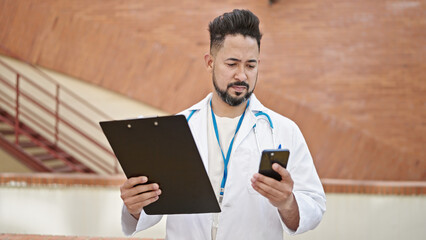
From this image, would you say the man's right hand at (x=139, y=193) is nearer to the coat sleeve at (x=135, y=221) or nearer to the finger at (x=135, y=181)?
the finger at (x=135, y=181)

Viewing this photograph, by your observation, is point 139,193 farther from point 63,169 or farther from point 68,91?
point 68,91

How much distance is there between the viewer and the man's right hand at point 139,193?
2.10 metres

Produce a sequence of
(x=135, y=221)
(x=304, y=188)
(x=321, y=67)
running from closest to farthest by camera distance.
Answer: (x=304, y=188) → (x=135, y=221) → (x=321, y=67)

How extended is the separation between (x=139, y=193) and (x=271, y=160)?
2.01 feet

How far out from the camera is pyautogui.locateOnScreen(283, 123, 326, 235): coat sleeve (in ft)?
7.15

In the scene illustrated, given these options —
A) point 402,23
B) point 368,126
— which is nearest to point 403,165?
point 368,126

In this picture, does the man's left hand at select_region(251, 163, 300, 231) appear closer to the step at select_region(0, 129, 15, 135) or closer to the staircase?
the staircase

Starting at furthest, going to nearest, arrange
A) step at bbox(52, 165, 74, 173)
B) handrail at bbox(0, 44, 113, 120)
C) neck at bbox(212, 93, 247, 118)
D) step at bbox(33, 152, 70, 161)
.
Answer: handrail at bbox(0, 44, 113, 120), step at bbox(52, 165, 74, 173), step at bbox(33, 152, 70, 161), neck at bbox(212, 93, 247, 118)

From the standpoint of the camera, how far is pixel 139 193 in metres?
2.13

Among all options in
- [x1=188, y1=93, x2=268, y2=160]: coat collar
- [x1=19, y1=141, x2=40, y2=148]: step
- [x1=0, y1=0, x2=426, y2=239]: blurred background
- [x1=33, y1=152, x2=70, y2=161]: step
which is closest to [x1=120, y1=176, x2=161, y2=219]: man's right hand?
[x1=188, y1=93, x2=268, y2=160]: coat collar

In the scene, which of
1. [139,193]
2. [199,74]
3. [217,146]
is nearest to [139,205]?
[139,193]

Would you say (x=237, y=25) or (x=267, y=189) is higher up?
(x=237, y=25)

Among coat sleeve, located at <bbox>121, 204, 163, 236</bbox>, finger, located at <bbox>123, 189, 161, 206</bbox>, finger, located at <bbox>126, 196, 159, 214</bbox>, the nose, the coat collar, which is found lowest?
coat sleeve, located at <bbox>121, 204, 163, 236</bbox>

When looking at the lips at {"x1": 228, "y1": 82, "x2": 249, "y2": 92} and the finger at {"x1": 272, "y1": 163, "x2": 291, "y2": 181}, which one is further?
the lips at {"x1": 228, "y1": 82, "x2": 249, "y2": 92}
